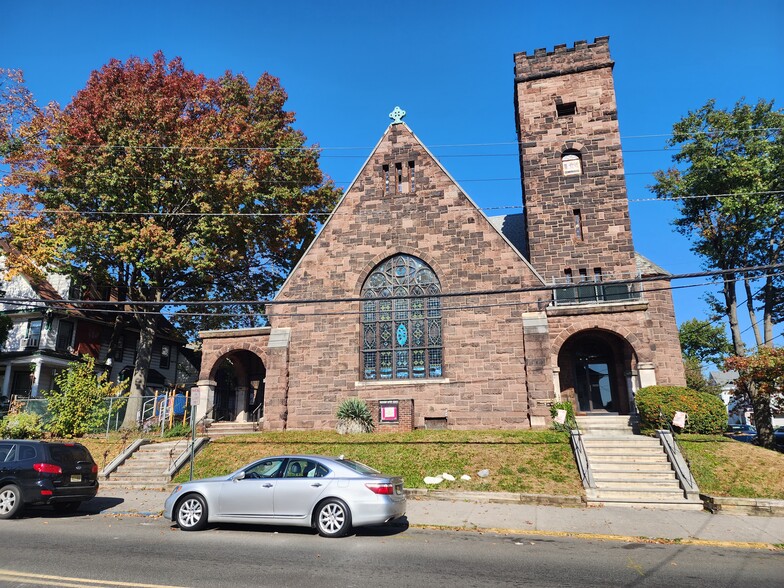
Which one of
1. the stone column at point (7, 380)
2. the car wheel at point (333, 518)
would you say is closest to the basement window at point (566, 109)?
the car wheel at point (333, 518)

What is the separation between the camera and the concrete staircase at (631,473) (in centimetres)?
1255

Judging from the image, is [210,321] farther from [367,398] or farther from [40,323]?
[367,398]

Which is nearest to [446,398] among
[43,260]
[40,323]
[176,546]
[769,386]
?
[769,386]

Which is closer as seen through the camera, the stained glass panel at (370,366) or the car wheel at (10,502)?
the car wheel at (10,502)

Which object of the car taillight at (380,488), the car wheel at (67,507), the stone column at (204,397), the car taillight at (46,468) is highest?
the stone column at (204,397)

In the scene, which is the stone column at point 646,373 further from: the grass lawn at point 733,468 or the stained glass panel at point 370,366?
the stained glass panel at point 370,366

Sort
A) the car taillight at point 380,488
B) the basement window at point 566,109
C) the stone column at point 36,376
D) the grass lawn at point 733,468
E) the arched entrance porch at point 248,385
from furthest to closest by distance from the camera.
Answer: the stone column at point 36,376
the arched entrance porch at point 248,385
the basement window at point 566,109
the grass lawn at point 733,468
the car taillight at point 380,488

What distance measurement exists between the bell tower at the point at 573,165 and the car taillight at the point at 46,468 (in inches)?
731

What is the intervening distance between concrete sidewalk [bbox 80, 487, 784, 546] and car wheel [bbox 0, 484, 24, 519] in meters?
1.66

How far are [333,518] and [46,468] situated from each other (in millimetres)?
7013

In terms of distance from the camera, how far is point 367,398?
67.6 feet

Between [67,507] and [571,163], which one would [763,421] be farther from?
[67,507]

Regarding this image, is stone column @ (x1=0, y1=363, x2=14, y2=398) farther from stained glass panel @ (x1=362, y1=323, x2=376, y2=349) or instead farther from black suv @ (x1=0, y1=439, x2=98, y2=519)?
stained glass panel @ (x1=362, y1=323, x2=376, y2=349)

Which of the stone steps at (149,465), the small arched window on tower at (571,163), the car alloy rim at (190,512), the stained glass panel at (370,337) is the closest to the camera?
the car alloy rim at (190,512)
